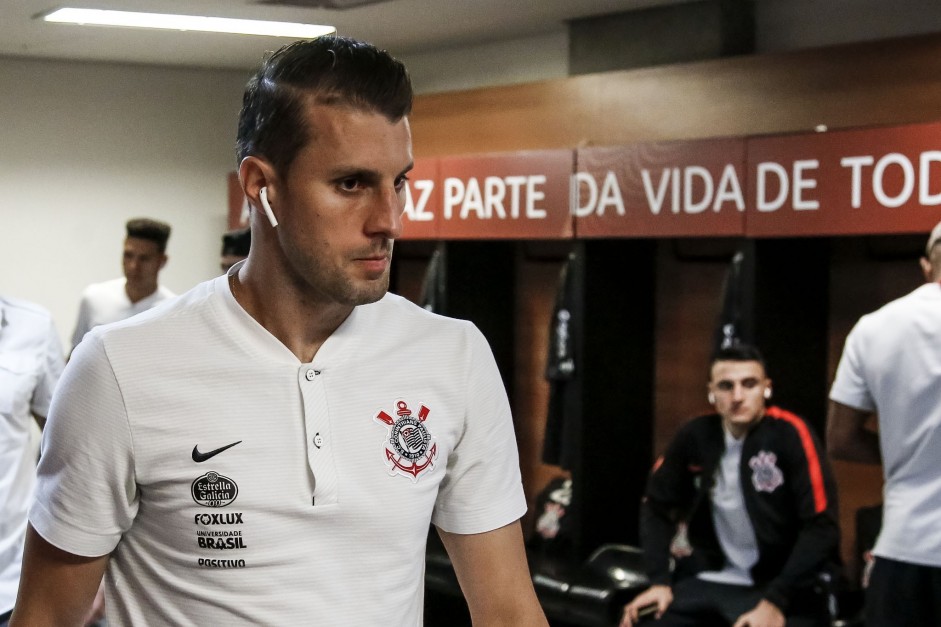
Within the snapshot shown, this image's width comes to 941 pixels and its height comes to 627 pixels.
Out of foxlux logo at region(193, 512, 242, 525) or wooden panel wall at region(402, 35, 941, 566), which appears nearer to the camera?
foxlux logo at region(193, 512, 242, 525)

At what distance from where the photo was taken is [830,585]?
12.9 feet

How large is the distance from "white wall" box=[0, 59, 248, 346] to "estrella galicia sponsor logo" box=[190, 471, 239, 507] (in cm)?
646

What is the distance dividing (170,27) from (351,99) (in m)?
5.05

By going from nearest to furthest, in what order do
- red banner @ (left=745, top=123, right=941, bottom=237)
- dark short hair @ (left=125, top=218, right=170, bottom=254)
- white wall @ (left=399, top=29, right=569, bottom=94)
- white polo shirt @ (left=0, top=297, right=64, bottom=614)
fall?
white polo shirt @ (left=0, top=297, right=64, bottom=614), red banner @ (left=745, top=123, right=941, bottom=237), dark short hair @ (left=125, top=218, right=170, bottom=254), white wall @ (left=399, top=29, right=569, bottom=94)

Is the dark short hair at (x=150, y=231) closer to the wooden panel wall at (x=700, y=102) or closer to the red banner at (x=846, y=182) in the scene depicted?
the wooden panel wall at (x=700, y=102)

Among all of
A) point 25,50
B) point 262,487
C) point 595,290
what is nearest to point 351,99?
point 262,487

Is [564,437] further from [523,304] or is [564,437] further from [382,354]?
[382,354]

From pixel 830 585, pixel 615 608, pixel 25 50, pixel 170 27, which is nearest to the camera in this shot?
pixel 830 585

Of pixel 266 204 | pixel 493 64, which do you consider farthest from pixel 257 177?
pixel 493 64

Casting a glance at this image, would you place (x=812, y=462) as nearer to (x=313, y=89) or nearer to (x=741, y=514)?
(x=741, y=514)

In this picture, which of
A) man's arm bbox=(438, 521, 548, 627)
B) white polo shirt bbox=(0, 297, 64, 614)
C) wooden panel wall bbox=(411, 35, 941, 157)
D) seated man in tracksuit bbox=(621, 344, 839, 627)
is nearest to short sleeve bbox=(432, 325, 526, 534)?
man's arm bbox=(438, 521, 548, 627)

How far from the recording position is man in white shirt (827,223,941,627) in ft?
9.71

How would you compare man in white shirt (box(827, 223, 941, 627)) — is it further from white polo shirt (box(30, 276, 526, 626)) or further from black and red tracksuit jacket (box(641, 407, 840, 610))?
white polo shirt (box(30, 276, 526, 626))

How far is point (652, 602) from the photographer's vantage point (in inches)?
165
